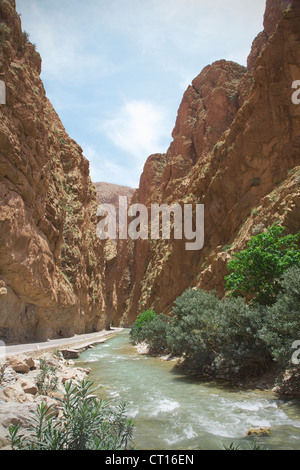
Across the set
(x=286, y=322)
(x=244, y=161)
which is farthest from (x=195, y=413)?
(x=244, y=161)

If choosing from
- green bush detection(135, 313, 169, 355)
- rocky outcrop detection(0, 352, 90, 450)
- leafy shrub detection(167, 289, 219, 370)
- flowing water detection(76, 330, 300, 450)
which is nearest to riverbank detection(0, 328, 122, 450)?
rocky outcrop detection(0, 352, 90, 450)

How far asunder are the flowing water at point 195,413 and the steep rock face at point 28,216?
32.1ft

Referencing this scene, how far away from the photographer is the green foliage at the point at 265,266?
36.2 ft

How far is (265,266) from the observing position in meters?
11.4

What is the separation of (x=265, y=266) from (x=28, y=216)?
16.0m

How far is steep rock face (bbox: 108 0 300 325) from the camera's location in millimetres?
23219

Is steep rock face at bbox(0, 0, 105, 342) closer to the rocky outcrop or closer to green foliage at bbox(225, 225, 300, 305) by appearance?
the rocky outcrop

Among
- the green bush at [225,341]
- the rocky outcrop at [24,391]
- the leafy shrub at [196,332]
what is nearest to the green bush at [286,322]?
the green bush at [225,341]

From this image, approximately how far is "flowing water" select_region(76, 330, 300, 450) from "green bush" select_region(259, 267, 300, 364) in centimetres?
130

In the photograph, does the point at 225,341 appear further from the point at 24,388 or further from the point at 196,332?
the point at 24,388

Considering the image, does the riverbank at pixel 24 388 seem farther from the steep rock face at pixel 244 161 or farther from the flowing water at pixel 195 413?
the steep rock face at pixel 244 161
